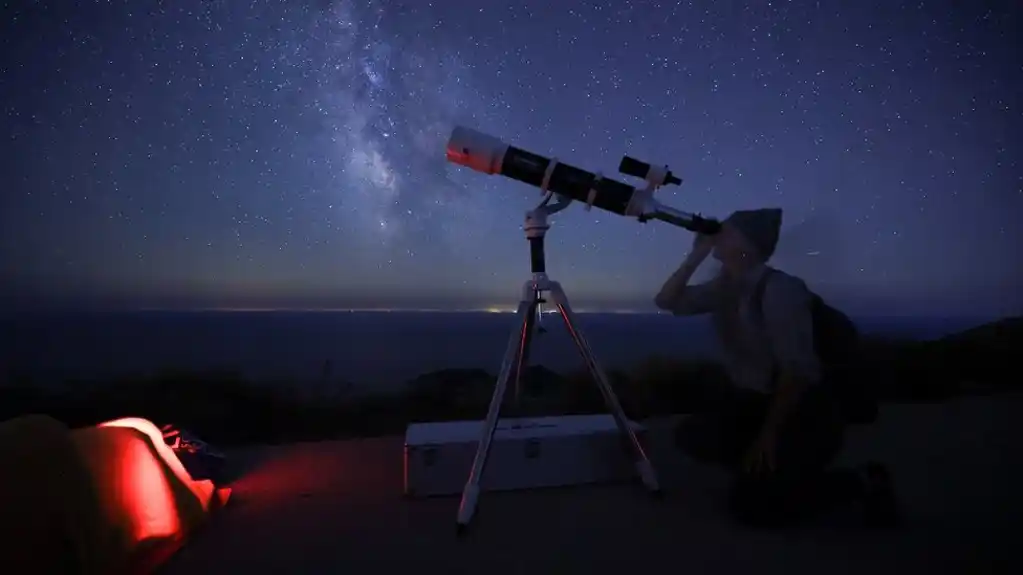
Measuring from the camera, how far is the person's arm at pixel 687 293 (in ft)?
12.2

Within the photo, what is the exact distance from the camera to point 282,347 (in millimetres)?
12664

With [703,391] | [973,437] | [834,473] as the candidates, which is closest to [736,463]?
[834,473]

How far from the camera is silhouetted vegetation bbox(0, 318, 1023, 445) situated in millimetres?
6426

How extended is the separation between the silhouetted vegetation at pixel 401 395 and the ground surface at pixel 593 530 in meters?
1.94

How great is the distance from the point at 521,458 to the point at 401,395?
15.4ft

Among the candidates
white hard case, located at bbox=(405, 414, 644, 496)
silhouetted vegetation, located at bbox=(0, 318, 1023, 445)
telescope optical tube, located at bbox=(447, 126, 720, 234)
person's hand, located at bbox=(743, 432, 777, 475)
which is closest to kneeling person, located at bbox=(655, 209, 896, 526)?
person's hand, located at bbox=(743, 432, 777, 475)

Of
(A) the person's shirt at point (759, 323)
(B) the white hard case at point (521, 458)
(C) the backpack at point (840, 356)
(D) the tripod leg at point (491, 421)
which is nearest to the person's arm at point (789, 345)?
(A) the person's shirt at point (759, 323)

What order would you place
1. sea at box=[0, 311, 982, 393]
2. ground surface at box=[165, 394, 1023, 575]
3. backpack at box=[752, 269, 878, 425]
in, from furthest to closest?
sea at box=[0, 311, 982, 393] < backpack at box=[752, 269, 878, 425] < ground surface at box=[165, 394, 1023, 575]

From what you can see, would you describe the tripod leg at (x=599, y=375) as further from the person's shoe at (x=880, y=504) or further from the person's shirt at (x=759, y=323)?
the person's shoe at (x=880, y=504)

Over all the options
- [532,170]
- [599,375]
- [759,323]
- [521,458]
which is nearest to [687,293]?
[759,323]

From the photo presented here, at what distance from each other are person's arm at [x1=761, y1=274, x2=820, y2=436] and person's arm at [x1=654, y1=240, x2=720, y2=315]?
2.10 ft

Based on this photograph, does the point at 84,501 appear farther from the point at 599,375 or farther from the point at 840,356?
the point at 840,356

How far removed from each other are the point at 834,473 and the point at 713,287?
1.22m

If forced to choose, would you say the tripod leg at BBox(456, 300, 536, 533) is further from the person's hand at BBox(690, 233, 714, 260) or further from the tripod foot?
the person's hand at BBox(690, 233, 714, 260)
